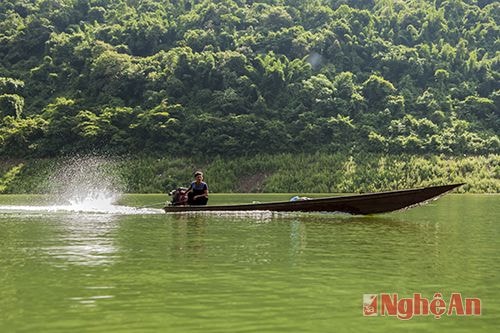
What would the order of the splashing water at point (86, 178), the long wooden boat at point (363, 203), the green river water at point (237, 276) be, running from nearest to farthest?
the green river water at point (237, 276)
the long wooden boat at point (363, 203)
the splashing water at point (86, 178)

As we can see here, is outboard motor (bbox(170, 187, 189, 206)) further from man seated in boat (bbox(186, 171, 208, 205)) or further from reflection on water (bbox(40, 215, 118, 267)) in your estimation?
reflection on water (bbox(40, 215, 118, 267))

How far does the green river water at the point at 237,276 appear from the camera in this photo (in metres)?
7.11

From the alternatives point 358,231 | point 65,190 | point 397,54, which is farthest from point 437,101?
point 358,231

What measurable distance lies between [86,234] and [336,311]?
10.8 metres

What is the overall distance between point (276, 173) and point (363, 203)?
1586 inches

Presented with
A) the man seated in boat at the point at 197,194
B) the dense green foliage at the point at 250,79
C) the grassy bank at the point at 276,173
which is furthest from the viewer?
the dense green foliage at the point at 250,79

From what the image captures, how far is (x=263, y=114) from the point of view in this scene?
7244 cm

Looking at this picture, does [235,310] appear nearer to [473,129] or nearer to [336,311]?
[336,311]

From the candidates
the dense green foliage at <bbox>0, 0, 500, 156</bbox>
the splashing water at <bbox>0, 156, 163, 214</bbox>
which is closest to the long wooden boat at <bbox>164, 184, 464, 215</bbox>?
the splashing water at <bbox>0, 156, 163, 214</bbox>

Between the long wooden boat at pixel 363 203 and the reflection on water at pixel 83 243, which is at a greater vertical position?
the long wooden boat at pixel 363 203

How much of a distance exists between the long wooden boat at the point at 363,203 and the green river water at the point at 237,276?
314cm

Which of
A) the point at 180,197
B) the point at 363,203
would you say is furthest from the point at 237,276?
the point at 180,197

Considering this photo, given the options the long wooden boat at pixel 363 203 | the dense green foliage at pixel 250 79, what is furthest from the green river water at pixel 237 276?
the dense green foliage at pixel 250 79

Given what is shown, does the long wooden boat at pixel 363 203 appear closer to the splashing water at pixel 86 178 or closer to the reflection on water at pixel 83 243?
the reflection on water at pixel 83 243
